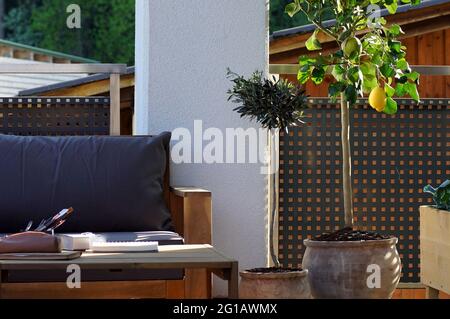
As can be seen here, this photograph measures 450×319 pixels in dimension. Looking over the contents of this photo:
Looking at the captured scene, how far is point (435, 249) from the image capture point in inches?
152

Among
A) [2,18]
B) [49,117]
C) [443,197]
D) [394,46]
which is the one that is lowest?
[443,197]

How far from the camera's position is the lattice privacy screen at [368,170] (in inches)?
192

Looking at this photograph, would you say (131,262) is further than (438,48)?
No

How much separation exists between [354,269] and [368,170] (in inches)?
50.4

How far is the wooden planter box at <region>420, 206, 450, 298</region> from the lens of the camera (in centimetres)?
376

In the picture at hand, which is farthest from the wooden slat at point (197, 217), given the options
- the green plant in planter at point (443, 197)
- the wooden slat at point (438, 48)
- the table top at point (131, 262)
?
the wooden slat at point (438, 48)

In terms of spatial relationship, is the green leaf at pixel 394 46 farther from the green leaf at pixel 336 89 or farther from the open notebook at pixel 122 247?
the open notebook at pixel 122 247

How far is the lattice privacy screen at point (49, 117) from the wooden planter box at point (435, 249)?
158 centimetres

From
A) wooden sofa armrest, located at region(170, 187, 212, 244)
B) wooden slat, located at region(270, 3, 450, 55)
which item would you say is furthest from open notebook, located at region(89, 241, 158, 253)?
wooden slat, located at region(270, 3, 450, 55)

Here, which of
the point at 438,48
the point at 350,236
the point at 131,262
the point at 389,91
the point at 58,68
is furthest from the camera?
the point at 438,48

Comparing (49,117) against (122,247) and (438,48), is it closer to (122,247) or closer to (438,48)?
(122,247)

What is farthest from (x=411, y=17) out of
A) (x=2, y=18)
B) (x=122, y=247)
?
(x=2, y=18)

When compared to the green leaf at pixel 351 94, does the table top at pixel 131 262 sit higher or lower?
lower

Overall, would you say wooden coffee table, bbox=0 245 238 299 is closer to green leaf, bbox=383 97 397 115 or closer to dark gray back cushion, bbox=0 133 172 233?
dark gray back cushion, bbox=0 133 172 233
